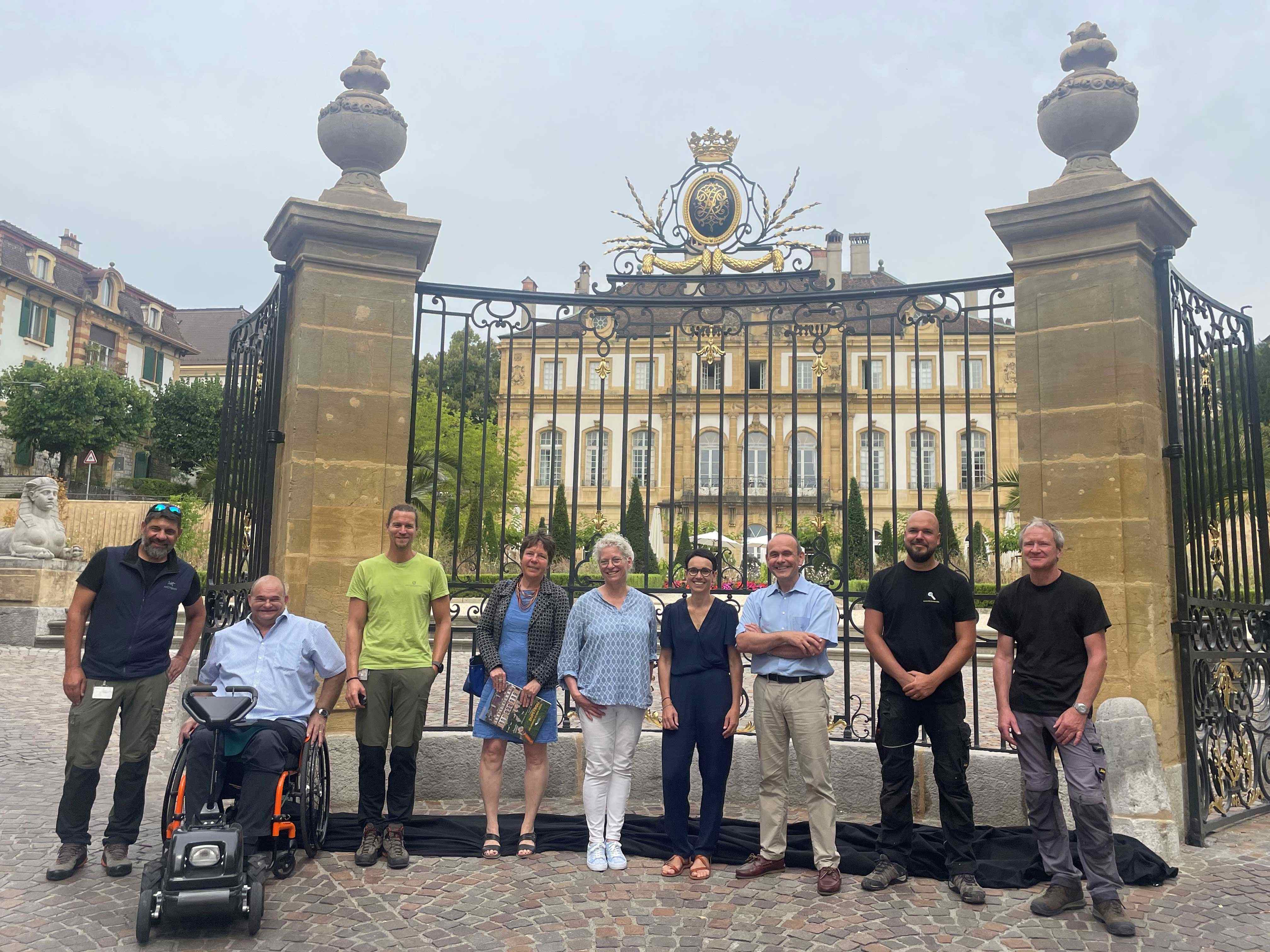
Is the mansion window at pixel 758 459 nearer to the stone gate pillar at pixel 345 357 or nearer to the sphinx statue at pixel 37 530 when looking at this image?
the stone gate pillar at pixel 345 357

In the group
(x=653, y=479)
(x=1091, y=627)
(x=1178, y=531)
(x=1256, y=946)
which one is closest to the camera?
(x=1256, y=946)

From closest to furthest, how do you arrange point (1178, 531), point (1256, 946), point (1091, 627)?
1. point (1256, 946)
2. point (1091, 627)
3. point (1178, 531)

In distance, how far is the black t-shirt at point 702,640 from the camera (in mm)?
4453

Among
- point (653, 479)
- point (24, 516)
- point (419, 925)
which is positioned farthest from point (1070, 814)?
point (653, 479)

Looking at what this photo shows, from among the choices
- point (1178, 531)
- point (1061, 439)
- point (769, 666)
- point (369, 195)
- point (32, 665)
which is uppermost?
point (369, 195)


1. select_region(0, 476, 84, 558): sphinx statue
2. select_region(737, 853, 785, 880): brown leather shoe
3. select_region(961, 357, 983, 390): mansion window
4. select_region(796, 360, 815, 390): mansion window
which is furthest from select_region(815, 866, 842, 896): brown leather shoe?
select_region(796, 360, 815, 390): mansion window

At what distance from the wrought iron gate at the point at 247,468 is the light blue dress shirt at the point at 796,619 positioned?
2.91 m

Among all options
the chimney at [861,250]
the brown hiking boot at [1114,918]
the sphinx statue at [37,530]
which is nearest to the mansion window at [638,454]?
the brown hiking boot at [1114,918]

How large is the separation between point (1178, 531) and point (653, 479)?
21575 millimetres

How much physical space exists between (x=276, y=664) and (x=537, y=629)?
1.24 metres

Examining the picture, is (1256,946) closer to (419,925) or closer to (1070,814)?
(1070,814)

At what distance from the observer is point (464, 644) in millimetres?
12906

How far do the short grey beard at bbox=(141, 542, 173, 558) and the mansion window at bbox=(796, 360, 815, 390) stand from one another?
18.8 meters

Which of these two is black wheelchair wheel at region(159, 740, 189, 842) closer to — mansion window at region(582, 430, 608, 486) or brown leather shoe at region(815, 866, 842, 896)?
brown leather shoe at region(815, 866, 842, 896)
